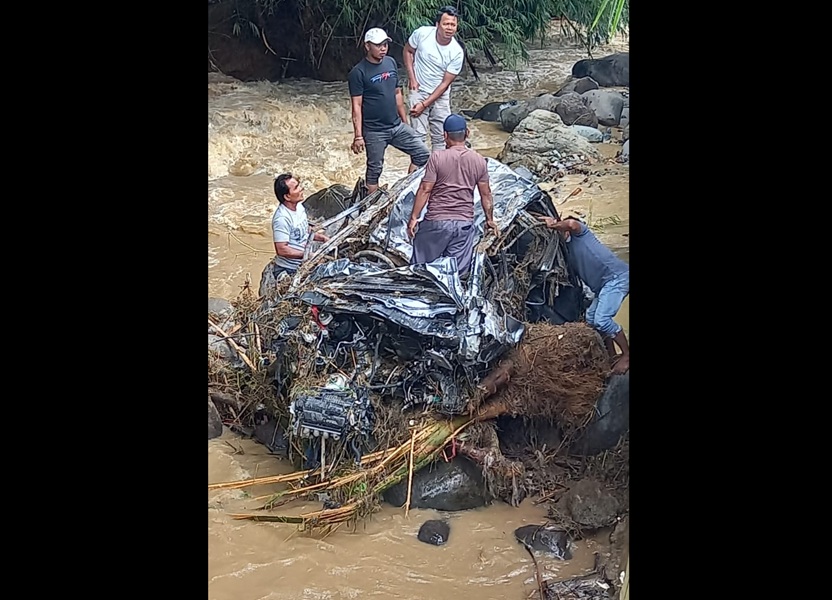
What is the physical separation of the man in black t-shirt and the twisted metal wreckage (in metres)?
0.18

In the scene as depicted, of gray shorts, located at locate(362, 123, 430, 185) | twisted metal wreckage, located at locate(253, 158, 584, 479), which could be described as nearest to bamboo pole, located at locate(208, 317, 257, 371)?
twisted metal wreckage, located at locate(253, 158, 584, 479)

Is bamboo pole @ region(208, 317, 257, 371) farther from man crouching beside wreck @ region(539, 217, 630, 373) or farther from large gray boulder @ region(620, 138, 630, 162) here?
large gray boulder @ region(620, 138, 630, 162)

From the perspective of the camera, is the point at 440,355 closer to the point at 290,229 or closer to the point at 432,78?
the point at 290,229

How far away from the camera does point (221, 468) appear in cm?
580

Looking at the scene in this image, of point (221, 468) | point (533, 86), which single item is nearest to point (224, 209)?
point (221, 468)

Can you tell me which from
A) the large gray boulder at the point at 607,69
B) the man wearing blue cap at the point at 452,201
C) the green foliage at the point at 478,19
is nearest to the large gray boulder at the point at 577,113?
the large gray boulder at the point at 607,69

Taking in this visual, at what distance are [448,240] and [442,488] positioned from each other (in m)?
1.45

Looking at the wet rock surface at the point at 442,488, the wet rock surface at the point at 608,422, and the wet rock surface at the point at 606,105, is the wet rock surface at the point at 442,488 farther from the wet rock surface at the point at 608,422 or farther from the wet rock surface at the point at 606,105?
the wet rock surface at the point at 606,105

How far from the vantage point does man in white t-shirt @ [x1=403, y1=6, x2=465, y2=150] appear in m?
5.61

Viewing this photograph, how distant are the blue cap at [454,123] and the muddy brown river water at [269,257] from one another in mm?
72

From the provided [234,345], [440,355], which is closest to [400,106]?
[440,355]

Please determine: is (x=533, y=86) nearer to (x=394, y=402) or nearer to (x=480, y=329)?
(x=480, y=329)

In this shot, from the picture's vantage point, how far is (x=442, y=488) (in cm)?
559

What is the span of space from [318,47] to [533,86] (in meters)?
1.33
